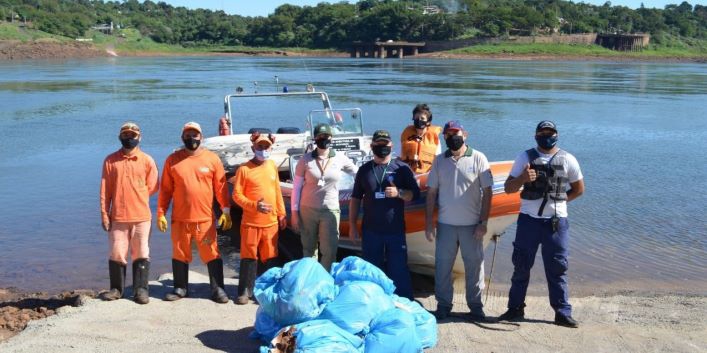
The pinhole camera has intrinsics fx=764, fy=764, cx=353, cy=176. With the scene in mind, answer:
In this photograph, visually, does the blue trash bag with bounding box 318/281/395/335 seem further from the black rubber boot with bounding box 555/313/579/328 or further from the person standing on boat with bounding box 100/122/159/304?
the person standing on boat with bounding box 100/122/159/304

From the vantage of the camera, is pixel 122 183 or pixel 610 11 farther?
pixel 610 11

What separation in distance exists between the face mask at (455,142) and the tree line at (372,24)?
11304cm

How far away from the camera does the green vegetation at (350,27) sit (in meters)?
117

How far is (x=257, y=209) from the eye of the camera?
21.5 ft

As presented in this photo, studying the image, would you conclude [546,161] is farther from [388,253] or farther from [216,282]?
[216,282]

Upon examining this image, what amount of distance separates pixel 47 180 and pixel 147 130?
876cm

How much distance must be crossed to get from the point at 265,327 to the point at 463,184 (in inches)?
76.1

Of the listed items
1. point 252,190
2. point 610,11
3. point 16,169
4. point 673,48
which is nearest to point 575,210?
point 252,190

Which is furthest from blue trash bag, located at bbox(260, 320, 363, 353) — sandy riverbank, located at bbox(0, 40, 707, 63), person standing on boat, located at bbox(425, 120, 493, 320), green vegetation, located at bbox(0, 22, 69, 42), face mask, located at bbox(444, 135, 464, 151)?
green vegetation, located at bbox(0, 22, 69, 42)

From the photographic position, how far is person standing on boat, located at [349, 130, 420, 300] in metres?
6.38

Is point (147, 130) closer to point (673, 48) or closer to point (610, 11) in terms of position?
point (673, 48)

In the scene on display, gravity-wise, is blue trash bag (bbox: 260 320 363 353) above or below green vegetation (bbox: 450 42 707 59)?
below

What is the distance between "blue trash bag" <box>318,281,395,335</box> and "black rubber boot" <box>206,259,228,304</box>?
1610mm

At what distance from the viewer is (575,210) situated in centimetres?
1319
